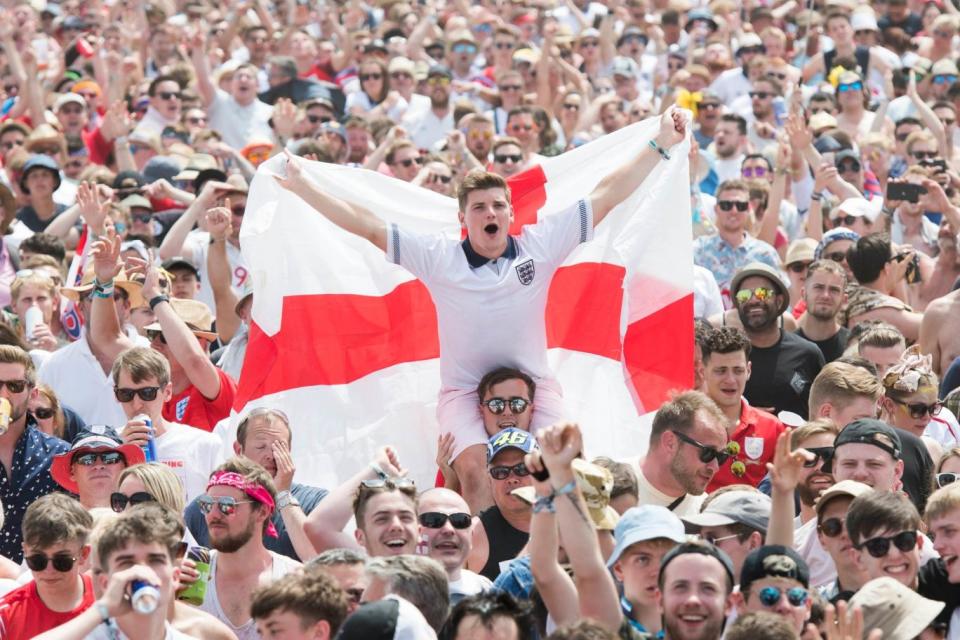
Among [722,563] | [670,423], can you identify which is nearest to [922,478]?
[670,423]

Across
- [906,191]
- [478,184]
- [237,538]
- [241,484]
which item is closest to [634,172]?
[478,184]

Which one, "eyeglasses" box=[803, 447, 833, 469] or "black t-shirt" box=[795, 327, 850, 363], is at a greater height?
"eyeglasses" box=[803, 447, 833, 469]

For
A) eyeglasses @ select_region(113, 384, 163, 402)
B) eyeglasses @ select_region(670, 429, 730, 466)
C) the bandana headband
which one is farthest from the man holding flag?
the bandana headband

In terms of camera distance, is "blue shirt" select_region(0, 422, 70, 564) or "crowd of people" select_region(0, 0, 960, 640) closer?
"crowd of people" select_region(0, 0, 960, 640)

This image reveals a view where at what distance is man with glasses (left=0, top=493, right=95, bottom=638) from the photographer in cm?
655

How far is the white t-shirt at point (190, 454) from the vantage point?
855cm

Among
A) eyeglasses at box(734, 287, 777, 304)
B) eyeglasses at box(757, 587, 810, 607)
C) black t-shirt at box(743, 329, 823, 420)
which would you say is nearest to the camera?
eyeglasses at box(757, 587, 810, 607)

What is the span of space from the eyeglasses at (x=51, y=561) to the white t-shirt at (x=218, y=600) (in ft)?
1.87

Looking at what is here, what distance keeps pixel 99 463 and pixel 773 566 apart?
325 cm

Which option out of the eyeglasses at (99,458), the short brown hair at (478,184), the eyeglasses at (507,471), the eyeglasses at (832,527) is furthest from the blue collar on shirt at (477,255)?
the eyeglasses at (832,527)

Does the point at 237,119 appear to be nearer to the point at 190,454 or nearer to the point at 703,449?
the point at 190,454

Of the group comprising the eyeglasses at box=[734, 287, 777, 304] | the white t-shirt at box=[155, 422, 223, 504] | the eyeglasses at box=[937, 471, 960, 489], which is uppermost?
the eyeglasses at box=[937, 471, 960, 489]

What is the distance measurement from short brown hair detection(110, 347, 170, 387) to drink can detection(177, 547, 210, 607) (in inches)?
63.9

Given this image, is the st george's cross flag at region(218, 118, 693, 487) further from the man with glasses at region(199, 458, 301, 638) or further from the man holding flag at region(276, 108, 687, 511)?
the man with glasses at region(199, 458, 301, 638)
